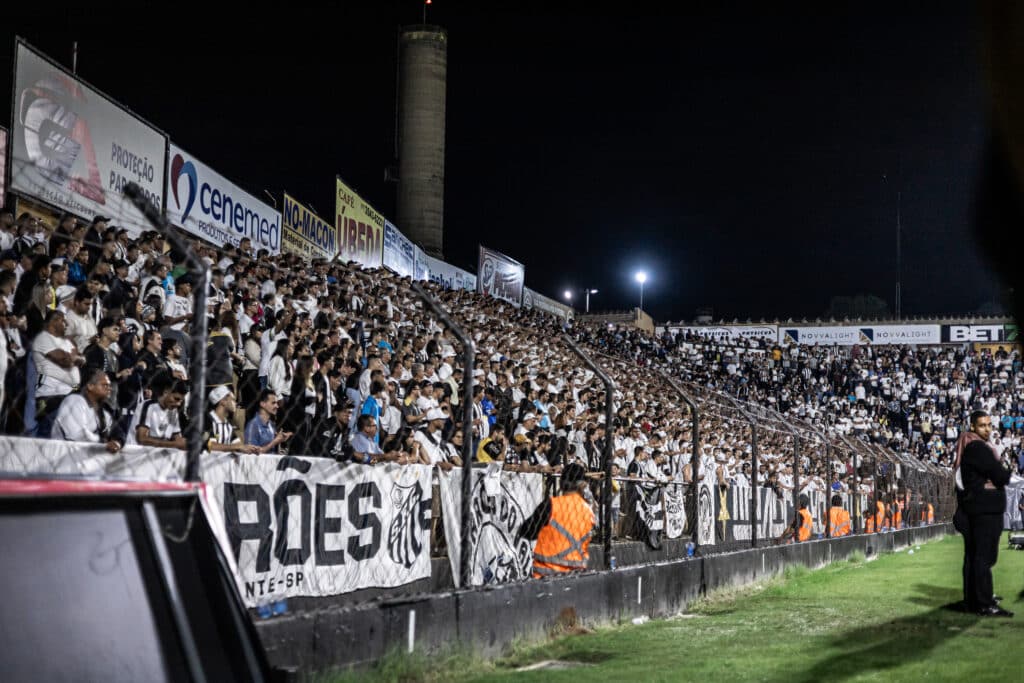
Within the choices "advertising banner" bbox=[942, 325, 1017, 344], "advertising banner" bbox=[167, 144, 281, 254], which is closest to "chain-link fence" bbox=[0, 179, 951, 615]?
"advertising banner" bbox=[167, 144, 281, 254]

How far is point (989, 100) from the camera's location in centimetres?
124

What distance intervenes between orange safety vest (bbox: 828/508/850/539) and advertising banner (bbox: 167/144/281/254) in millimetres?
12142

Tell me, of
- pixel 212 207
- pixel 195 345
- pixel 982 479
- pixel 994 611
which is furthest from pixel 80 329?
pixel 212 207

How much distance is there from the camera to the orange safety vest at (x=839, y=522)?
2117 cm

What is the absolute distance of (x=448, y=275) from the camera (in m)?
37.5

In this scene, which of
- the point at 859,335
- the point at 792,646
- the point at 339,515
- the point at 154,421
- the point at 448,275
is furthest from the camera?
the point at 859,335

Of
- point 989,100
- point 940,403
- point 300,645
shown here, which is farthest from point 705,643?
point 940,403

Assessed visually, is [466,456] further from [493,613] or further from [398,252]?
[398,252]

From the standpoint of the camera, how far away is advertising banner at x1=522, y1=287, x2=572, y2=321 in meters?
44.7

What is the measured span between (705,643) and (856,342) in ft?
204

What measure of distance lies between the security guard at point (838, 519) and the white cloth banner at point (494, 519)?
11.8 metres

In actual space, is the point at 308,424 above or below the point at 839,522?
above

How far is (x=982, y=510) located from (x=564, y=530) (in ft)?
13.0

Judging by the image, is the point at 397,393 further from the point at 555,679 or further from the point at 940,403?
the point at 940,403
